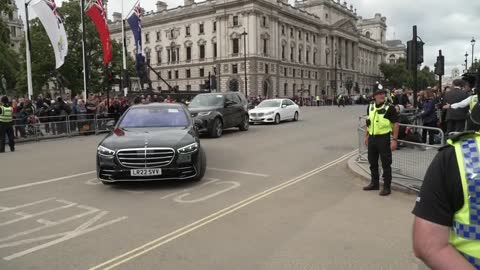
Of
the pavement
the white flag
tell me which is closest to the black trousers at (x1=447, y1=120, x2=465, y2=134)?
the pavement

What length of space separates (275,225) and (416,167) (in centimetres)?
369

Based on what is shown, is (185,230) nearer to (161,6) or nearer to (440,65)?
(440,65)

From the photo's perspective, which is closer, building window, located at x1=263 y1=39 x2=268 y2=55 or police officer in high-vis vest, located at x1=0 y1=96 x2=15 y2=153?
police officer in high-vis vest, located at x1=0 y1=96 x2=15 y2=153

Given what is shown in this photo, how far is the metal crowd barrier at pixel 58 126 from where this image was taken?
17828 millimetres

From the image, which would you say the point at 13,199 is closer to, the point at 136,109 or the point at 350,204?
the point at 136,109

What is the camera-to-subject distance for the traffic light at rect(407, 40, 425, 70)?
12243mm

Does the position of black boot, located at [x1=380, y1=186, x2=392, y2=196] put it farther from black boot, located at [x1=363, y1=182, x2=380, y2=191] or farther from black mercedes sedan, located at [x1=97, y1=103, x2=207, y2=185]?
black mercedes sedan, located at [x1=97, y1=103, x2=207, y2=185]

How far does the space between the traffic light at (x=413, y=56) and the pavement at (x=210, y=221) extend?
387 centimetres

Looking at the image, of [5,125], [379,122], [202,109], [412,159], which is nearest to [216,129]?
[202,109]

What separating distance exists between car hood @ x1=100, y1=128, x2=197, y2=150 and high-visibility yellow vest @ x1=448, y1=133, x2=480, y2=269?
261 inches

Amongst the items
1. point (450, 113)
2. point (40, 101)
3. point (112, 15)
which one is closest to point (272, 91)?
point (112, 15)

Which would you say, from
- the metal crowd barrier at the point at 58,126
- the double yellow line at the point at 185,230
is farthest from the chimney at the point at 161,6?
the double yellow line at the point at 185,230

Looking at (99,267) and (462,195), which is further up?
(462,195)

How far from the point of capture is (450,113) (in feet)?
33.1
